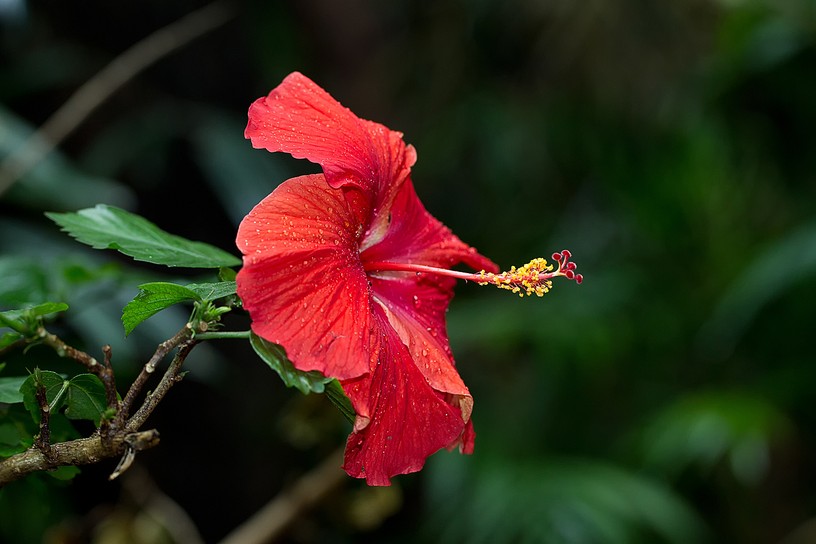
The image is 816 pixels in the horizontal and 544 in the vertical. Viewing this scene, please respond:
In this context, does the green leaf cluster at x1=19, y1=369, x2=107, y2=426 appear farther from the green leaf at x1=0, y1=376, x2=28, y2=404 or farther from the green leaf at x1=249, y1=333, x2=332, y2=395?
the green leaf at x1=249, y1=333, x2=332, y2=395

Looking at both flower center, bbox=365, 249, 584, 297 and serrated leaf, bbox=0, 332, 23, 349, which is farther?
flower center, bbox=365, 249, 584, 297

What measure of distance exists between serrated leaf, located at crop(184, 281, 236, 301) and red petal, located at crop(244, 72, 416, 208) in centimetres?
10

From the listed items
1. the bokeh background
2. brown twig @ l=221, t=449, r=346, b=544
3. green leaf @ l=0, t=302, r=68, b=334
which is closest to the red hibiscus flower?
green leaf @ l=0, t=302, r=68, b=334

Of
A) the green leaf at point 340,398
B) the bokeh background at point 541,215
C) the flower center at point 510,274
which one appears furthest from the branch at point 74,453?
the bokeh background at point 541,215

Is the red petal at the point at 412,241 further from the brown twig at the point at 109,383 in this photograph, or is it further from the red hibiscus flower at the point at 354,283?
the brown twig at the point at 109,383

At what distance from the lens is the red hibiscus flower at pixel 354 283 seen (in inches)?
20.4

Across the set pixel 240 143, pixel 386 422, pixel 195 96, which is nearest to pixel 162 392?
pixel 386 422

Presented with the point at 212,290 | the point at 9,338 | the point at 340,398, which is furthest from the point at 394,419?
the point at 9,338

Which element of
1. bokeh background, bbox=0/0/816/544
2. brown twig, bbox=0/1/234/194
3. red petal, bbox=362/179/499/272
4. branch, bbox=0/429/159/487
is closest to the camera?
branch, bbox=0/429/159/487

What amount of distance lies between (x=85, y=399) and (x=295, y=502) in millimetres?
823

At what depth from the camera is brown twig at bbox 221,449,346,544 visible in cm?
127

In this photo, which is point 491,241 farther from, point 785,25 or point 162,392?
point 162,392

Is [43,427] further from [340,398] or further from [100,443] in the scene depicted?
[340,398]

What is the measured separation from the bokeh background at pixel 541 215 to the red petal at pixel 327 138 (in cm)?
89
